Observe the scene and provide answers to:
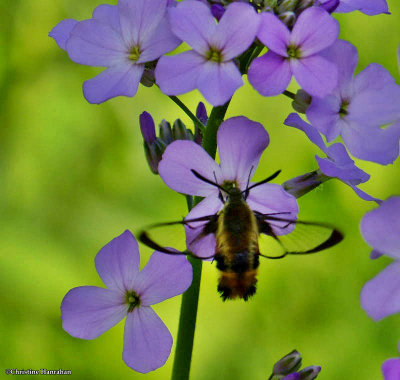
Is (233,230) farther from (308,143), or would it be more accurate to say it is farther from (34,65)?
(34,65)

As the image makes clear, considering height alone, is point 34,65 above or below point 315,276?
above

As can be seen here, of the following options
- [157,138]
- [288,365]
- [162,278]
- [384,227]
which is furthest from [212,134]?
[288,365]

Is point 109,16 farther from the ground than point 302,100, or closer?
farther from the ground

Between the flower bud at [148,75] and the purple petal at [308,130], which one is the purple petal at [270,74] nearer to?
the purple petal at [308,130]

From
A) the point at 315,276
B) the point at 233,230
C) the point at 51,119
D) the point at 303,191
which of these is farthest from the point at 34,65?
the point at 233,230

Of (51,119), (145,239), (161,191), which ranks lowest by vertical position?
(145,239)

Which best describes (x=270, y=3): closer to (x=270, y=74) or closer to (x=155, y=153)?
(x=270, y=74)

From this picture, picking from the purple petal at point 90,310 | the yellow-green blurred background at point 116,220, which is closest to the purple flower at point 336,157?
the purple petal at point 90,310
